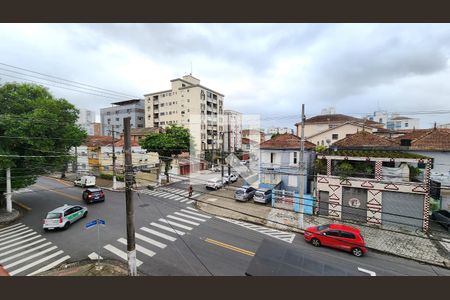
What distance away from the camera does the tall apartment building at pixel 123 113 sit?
208 ft

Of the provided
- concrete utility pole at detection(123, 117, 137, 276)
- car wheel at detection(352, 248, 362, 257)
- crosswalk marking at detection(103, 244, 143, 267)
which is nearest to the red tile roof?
car wheel at detection(352, 248, 362, 257)

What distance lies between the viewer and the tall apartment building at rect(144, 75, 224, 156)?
4794cm

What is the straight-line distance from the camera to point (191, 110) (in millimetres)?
48812

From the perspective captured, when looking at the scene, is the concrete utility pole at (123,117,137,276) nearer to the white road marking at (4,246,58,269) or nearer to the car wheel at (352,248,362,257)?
the white road marking at (4,246,58,269)

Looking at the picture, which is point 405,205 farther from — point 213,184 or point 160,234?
point 213,184

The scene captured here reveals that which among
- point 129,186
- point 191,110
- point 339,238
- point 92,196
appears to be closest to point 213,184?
point 92,196

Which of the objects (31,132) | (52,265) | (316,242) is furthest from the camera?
(31,132)

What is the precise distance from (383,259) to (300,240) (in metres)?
4.57

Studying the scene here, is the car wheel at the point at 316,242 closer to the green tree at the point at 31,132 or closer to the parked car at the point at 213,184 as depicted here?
the parked car at the point at 213,184

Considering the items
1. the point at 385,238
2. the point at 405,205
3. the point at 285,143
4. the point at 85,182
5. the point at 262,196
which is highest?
the point at 285,143

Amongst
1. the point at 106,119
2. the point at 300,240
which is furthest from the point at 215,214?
the point at 106,119

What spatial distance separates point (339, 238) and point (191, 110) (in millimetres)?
41674

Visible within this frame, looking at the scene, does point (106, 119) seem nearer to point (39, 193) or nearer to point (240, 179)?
point (39, 193)

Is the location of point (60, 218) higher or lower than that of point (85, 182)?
lower
